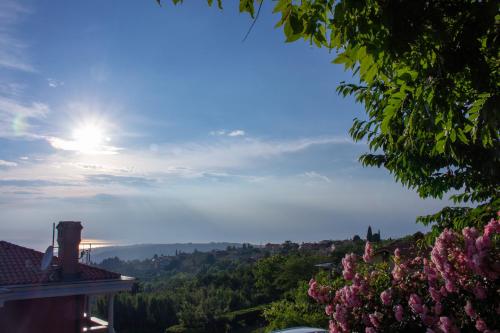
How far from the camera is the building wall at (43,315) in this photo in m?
14.6

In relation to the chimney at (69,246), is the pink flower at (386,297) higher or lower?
lower

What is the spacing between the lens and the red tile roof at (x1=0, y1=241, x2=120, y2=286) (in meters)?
15.4

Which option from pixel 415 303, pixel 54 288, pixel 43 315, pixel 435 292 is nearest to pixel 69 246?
pixel 54 288

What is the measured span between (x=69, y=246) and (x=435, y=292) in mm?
15285

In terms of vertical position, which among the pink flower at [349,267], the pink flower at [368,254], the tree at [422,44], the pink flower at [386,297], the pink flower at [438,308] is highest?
the tree at [422,44]

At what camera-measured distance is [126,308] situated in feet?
112

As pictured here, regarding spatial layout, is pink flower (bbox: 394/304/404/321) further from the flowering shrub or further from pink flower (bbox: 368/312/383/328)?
pink flower (bbox: 368/312/383/328)

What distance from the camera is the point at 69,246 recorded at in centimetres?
1730

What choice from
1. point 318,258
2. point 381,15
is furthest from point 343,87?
point 318,258

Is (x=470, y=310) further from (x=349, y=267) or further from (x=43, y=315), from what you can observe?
(x=43, y=315)

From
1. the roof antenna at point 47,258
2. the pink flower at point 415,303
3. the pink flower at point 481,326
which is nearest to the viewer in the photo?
the pink flower at point 481,326

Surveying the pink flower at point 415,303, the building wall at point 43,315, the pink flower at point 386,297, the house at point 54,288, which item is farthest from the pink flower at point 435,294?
the building wall at point 43,315

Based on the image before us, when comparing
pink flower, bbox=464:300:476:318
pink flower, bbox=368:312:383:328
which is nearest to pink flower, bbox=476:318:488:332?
pink flower, bbox=464:300:476:318

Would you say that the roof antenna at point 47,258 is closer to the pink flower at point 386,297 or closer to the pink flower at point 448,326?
the pink flower at point 386,297
